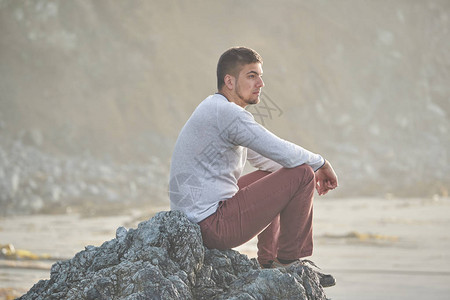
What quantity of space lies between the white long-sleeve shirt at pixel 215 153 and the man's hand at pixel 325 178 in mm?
111

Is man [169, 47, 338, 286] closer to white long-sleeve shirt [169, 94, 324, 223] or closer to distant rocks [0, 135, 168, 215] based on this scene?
white long-sleeve shirt [169, 94, 324, 223]

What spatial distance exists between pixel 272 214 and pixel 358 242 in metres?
5.37

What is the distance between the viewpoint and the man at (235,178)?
3.19 metres

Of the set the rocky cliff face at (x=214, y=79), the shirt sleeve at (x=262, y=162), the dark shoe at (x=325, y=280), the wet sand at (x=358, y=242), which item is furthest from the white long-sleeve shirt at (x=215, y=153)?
the rocky cliff face at (x=214, y=79)

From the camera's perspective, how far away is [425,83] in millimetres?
19469

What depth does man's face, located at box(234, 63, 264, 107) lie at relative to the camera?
11.0 feet

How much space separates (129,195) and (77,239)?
357 cm

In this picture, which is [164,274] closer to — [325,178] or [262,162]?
[262,162]

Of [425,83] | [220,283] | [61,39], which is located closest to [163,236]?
[220,283]

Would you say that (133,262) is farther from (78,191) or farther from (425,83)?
(425,83)

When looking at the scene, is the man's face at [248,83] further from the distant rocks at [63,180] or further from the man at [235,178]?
the distant rocks at [63,180]

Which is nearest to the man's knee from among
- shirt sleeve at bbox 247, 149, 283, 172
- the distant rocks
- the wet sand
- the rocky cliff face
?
shirt sleeve at bbox 247, 149, 283, 172

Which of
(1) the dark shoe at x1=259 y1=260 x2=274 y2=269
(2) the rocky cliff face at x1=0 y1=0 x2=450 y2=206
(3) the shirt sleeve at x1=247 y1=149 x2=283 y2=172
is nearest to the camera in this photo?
(1) the dark shoe at x1=259 y1=260 x2=274 y2=269

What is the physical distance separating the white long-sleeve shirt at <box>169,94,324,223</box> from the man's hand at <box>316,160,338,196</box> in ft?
0.36
